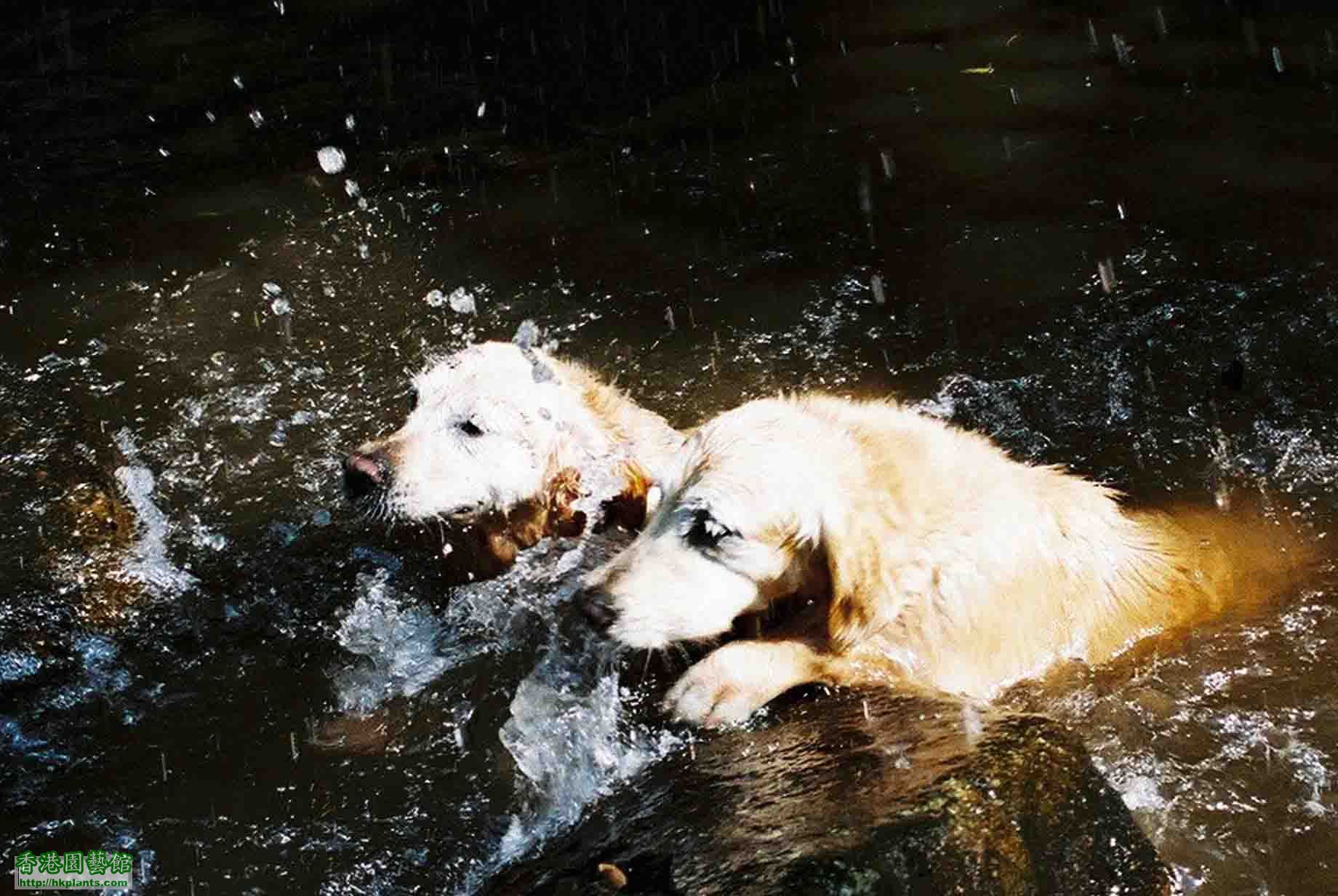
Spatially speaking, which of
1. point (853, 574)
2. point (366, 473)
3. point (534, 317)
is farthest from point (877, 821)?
point (534, 317)

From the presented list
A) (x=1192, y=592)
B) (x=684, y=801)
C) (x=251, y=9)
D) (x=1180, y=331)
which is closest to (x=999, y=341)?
(x=1180, y=331)

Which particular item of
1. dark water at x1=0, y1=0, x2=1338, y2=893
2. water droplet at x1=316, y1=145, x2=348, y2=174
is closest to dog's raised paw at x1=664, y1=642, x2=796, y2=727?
dark water at x1=0, y1=0, x2=1338, y2=893

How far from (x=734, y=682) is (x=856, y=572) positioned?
1.83 ft

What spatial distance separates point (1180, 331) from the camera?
6.77 meters

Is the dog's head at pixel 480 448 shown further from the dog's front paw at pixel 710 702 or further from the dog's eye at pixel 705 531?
the dog's front paw at pixel 710 702

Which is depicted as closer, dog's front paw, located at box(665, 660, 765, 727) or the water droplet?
dog's front paw, located at box(665, 660, 765, 727)

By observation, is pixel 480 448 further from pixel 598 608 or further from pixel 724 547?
pixel 724 547

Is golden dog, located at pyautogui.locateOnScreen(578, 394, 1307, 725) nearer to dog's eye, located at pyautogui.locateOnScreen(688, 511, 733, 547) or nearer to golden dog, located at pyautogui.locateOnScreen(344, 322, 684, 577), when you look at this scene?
dog's eye, located at pyautogui.locateOnScreen(688, 511, 733, 547)

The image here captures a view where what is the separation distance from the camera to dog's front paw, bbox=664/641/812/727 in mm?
4637

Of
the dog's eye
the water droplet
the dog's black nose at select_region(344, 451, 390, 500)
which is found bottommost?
the dog's eye

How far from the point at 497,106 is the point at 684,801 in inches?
258

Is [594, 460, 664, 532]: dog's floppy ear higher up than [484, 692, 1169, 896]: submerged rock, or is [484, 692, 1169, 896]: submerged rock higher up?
[594, 460, 664, 532]: dog's floppy ear

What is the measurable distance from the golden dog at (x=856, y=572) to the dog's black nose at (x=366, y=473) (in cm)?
124

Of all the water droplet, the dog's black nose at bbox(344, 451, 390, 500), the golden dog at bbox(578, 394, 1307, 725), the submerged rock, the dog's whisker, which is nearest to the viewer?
the submerged rock
